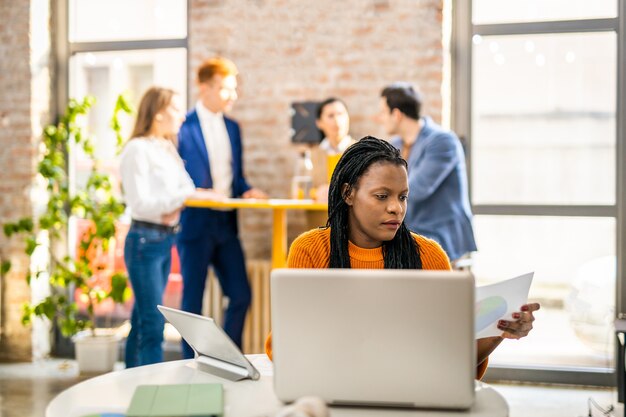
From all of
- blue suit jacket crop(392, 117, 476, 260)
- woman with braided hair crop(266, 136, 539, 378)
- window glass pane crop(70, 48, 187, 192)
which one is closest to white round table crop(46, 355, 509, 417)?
woman with braided hair crop(266, 136, 539, 378)

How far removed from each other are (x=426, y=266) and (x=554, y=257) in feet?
8.37

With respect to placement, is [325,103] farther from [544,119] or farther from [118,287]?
[118,287]

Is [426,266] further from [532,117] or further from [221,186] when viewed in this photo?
[532,117]

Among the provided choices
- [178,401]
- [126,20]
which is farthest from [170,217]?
[178,401]

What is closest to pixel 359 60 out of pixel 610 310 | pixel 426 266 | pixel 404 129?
pixel 404 129

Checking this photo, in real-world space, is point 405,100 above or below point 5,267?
above

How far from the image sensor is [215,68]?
4.12 metres

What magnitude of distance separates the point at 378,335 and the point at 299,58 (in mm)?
3373

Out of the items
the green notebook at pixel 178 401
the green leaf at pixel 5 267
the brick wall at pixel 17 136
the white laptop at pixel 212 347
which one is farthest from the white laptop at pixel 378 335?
the brick wall at pixel 17 136

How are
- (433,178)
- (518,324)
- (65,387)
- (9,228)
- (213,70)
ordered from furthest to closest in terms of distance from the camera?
(9,228) → (65,387) → (213,70) → (433,178) → (518,324)

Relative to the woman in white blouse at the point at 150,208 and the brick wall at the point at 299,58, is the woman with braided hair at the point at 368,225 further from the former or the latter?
the brick wall at the point at 299,58

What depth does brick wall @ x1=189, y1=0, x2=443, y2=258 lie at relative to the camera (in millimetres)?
4457

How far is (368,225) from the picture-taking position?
208cm

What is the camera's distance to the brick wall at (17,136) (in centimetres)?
486
